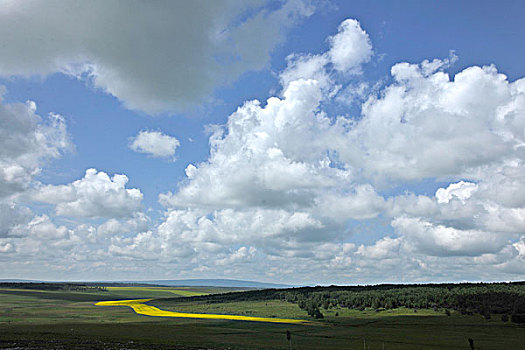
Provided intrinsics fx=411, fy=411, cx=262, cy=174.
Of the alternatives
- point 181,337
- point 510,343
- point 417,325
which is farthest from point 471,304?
point 181,337

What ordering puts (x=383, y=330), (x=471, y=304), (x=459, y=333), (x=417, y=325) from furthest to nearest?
1. (x=471, y=304)
2. (x=417, y=325)
3. (x=383, y=330)
4. (x=459, y=333)

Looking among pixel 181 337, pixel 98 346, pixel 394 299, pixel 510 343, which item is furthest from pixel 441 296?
pixel 98 346

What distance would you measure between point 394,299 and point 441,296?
815 inches

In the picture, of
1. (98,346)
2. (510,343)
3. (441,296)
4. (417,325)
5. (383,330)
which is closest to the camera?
(98,346)

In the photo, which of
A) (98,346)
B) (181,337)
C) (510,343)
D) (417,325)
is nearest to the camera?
(98,346)

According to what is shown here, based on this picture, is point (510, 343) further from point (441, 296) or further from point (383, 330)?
point (441, 296)

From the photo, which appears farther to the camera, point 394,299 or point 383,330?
point 394,299

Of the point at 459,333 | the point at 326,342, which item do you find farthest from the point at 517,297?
the point at 326,342

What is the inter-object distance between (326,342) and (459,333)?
39.3 meters

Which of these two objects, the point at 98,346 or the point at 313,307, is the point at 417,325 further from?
the point at 98,346

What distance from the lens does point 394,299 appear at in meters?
194

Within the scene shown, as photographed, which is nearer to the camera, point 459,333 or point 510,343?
point 510,343

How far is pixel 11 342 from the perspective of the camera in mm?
78312

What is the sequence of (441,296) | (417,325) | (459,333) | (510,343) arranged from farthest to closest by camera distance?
(441,296), (417,325), (459,333), (510,343)
